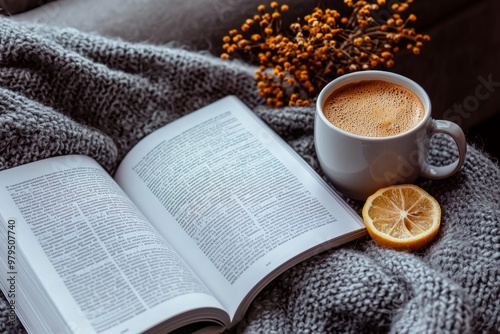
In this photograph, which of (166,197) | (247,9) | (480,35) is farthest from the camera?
(480,35)

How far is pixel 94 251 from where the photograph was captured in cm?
77

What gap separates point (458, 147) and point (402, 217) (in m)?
0.12

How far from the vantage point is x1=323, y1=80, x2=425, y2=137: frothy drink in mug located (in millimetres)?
827

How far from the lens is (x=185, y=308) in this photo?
2.37 ft

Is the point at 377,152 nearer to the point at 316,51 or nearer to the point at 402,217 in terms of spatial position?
the point at 402,217

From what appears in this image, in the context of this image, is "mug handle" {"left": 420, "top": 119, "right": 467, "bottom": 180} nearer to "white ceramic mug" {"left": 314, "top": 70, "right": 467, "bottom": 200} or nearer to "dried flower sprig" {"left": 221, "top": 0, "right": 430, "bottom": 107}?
"white ceramic mug" {"left": 314, "top": 70, "right": 467, "bottom": 200}

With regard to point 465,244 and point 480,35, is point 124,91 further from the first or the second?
point 480,35

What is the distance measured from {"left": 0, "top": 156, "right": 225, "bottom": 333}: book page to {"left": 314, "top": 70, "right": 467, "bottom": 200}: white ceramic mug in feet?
0.79

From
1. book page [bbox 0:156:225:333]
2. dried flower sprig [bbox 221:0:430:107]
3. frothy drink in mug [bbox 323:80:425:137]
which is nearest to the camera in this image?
book page [bbox 0:156:225:333]

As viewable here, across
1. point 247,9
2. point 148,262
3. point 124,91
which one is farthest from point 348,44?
point 148,262

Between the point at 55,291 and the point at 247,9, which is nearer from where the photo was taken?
the point at 55,291

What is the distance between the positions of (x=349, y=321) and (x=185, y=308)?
19cm

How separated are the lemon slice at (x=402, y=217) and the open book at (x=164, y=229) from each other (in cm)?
3

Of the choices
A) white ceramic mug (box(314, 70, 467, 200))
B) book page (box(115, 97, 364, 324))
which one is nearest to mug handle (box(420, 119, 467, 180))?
white ceramic mug (box(314, 70, 467, 200))
